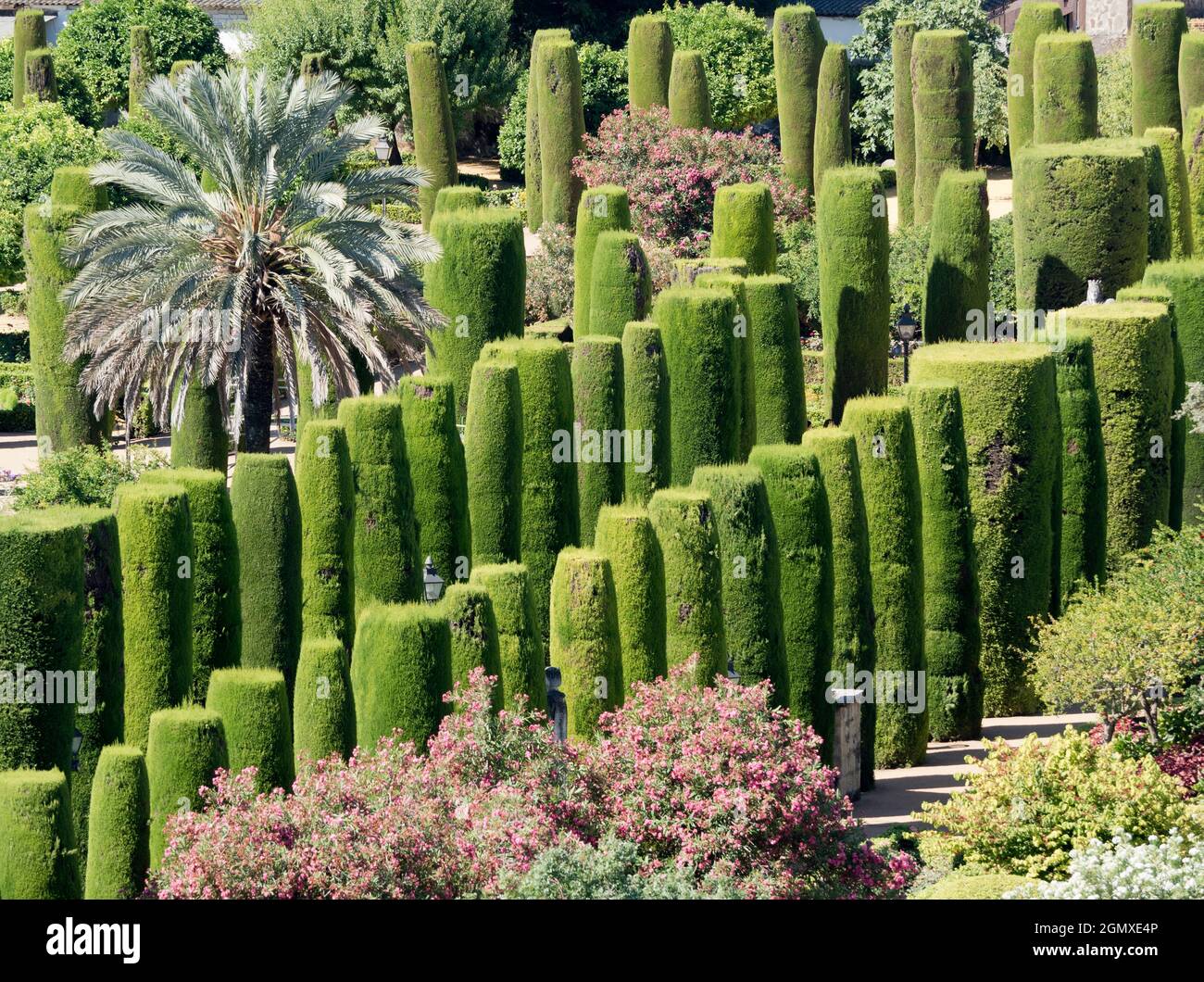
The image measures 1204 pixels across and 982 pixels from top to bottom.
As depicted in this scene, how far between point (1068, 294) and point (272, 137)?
1368 centimetres

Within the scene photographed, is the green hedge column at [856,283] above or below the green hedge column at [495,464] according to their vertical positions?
above

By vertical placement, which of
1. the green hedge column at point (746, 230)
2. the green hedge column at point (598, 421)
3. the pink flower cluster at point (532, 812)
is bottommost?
the pink flower cluster at point (532, 812)

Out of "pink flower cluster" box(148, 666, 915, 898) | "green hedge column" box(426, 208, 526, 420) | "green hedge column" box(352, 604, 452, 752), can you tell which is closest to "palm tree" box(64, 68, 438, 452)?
"green hedge column" box(426, 208, 526, 420)

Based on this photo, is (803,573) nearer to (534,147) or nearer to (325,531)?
(325,531)

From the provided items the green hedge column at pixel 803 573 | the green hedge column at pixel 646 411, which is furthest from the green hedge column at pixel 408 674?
the green hedge column at pixel 646 411

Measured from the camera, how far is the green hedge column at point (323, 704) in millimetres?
25125

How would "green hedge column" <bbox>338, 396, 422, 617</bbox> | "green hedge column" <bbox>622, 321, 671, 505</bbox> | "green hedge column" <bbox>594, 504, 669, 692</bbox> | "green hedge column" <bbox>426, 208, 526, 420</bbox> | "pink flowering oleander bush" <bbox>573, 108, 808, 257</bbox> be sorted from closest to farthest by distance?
"green hedge column" <bbox>594, 504, 669, 692</bbox> < "green hedge column" <bbox>338, 396, 422, 617</bbox> < "green hedge column" <bbox>622, 321, 671, 505</bbox> < "green hedge column" <bbox>426, 208, 526, 420</bbox> < "pink flowering oleander bush" <bbox>573, 108, 808, 257</bbox>

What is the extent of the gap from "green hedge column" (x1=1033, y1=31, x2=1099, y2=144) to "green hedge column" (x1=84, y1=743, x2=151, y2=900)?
1223 inches

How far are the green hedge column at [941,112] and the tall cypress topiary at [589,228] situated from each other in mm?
12275

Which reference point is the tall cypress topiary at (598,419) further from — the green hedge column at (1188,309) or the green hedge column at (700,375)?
the green hedge column at (1188,309)

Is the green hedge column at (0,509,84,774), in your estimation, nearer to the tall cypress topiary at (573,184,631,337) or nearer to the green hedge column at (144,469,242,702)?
the green hedge column at (144,469,242,702)

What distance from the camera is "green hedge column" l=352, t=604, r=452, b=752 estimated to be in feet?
81.1

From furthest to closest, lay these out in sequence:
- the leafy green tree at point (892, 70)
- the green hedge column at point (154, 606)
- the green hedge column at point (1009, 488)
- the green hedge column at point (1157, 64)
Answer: the leafy green tree at point (892, 70), the green hedge column at point (1157, 64), the green hedge column at point (1009, 488), the green hedge column at point (154, 606)

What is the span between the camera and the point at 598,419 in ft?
105
